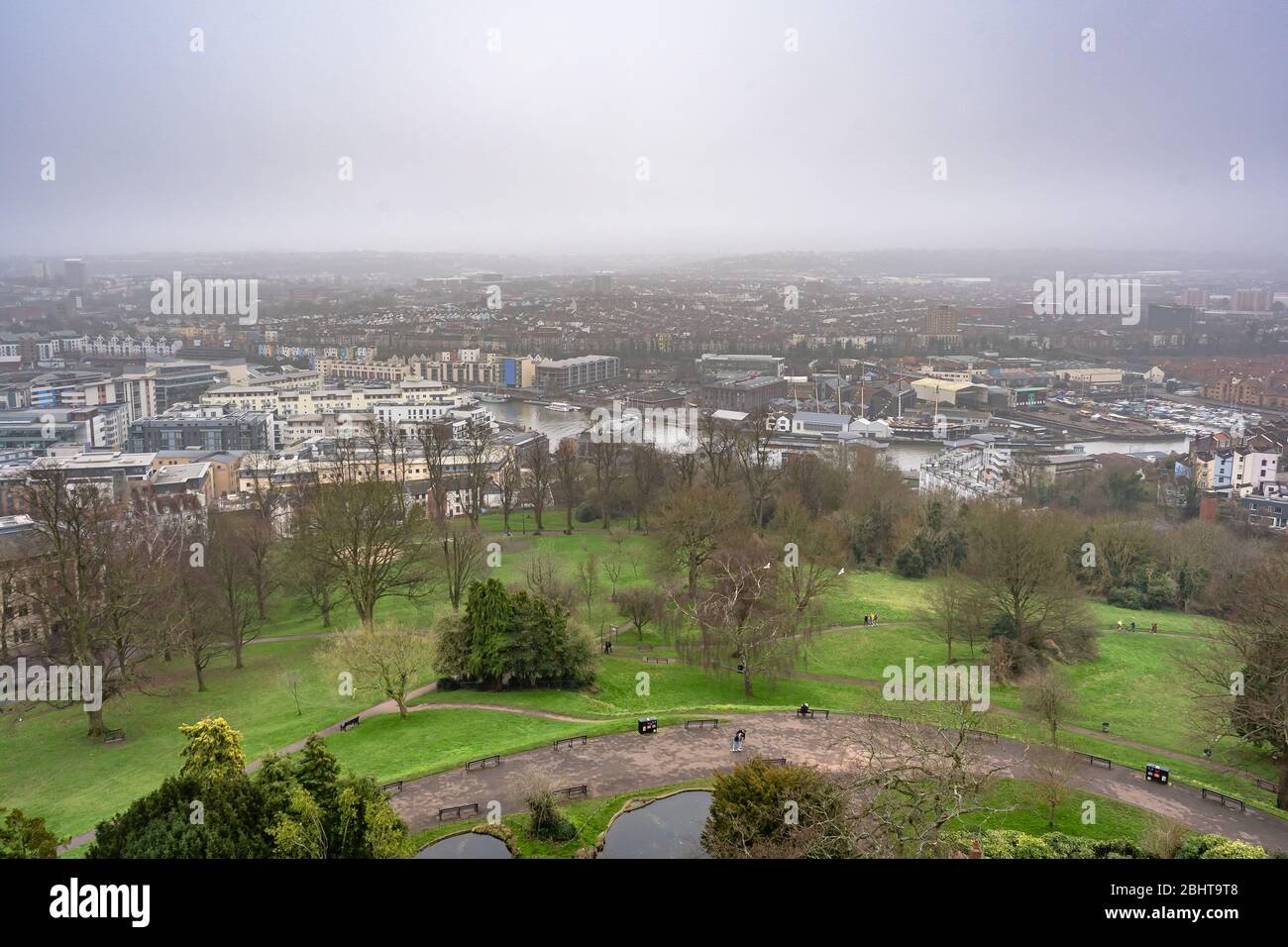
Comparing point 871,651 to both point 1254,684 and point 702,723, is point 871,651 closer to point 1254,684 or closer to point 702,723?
point 702,723

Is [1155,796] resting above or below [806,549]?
below

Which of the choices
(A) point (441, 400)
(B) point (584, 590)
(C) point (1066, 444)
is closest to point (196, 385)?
(A) point (441, 400)

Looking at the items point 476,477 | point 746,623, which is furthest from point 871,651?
point 476,477

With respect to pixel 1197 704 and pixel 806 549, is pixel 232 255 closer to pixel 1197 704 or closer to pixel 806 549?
pixel 806 549

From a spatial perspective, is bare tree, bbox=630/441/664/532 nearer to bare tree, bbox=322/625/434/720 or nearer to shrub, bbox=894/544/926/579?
shrub, bbox=894/544/926/579

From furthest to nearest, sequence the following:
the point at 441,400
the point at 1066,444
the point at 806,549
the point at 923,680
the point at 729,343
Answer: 1. the point at 729,343
2. the point at 441,400
3. the point at 1066,444
4. the point at 806,549
5. the point at 923,680

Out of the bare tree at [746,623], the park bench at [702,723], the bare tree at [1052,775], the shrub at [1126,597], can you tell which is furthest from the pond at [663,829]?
A: the shrub at [1126,597]
